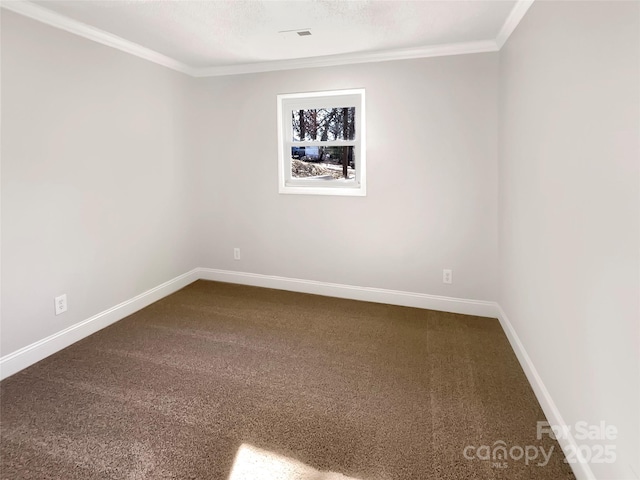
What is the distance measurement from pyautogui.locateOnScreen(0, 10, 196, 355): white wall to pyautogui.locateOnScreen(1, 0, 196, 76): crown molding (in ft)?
0.16

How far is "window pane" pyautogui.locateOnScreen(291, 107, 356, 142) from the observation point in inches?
149

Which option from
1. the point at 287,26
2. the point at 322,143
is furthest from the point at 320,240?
the point at 287,26

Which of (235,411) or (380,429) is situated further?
→ (235,411)

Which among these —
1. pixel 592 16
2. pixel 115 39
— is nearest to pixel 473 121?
pixel 592 16

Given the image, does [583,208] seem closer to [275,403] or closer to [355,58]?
[275,403]

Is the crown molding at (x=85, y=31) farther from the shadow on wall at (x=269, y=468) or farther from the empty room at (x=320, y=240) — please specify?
the shadow on wall at (x=269, y=468)

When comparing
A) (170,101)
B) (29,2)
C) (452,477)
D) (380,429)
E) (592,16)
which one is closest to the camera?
(592,16)

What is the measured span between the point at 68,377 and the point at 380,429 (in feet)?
6.55

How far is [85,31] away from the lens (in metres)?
2.86

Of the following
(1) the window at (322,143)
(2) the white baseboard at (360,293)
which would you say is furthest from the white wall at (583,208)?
(1) the window at (322,143)

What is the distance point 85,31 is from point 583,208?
340 cm

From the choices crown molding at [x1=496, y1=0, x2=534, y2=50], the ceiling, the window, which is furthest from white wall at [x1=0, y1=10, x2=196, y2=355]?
crown molding at [x1=496, y1=0, x2=534, y2=50]

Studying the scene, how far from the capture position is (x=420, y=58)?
336 centimetres

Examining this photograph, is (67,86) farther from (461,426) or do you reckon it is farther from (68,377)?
(461,426)
